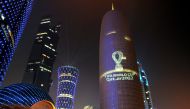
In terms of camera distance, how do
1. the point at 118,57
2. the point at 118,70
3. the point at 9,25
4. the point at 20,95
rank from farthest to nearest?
the point at 118,57
the point at 118,70
the point at 20,95
the point at 9,25

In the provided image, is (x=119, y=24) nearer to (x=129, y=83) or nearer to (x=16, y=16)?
(x=129, y=83)

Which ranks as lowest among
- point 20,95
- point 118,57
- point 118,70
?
point 20,95

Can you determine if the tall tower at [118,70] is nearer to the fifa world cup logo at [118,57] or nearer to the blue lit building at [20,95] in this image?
the fifa world cup logo at [118,57]

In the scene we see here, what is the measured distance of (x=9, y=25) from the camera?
108 meters

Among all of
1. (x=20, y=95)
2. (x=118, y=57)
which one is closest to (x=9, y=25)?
(x=20, y=95)

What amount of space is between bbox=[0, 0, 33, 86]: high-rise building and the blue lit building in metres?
14.0

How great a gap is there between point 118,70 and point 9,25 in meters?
63.7

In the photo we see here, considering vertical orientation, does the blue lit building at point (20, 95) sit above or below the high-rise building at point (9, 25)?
below

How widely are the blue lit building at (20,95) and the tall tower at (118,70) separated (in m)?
37.5

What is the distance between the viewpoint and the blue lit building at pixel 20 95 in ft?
390

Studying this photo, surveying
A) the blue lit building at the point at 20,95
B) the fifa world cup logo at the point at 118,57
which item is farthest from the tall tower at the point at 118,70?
the blue lit building at the point at 20,95

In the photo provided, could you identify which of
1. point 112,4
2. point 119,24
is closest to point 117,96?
point 119,24

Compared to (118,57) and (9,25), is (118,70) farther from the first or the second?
(9,25)

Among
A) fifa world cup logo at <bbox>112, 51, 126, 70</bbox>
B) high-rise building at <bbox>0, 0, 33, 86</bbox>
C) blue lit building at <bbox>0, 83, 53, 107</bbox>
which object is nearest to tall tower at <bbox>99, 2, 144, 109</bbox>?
fifa world cup logo at <bbox>112, 51, 126, 70</bbox>
